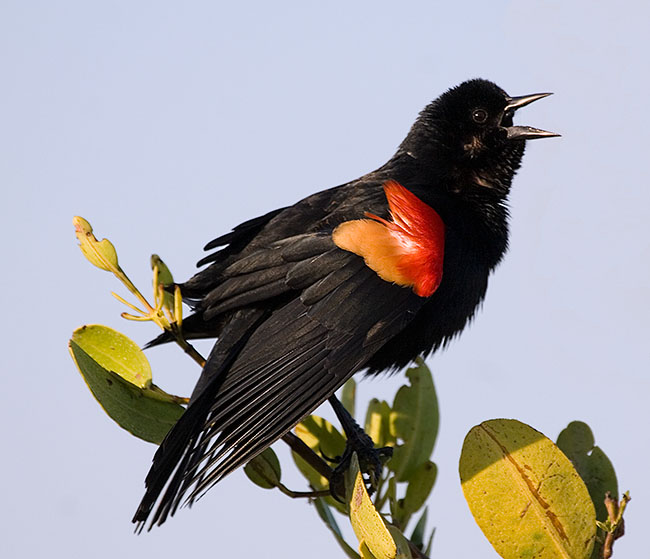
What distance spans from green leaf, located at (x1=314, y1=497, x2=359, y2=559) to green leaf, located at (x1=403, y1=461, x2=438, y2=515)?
0.85 feet

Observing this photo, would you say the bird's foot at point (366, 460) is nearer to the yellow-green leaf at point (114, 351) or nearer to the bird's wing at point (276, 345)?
the bird's wing at point (276, 345)

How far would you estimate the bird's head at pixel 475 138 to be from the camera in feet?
10.5

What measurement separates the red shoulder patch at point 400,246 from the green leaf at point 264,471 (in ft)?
2.23

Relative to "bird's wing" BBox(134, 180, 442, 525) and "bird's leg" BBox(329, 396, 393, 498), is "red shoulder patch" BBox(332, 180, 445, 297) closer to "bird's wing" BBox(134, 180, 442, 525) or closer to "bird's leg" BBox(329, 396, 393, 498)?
"bird's wing" BBox(134, 180, 442, 525)

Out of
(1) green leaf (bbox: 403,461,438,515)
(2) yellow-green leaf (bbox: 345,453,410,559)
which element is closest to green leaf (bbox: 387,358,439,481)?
(1) green leaf (bbox: 403,461,438,515)

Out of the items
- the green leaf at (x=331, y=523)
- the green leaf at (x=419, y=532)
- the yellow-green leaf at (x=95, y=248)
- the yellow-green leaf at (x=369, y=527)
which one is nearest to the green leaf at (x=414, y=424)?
the green leaf at (x=419, y=532)

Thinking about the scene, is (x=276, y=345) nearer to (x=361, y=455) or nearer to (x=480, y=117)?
(x=361, y=455)

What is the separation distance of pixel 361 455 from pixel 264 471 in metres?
0.46

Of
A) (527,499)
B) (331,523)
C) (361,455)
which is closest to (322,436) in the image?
(361,455)

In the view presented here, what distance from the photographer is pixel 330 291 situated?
2.61 meters

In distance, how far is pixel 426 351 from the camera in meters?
2.96

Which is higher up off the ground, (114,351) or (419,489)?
(114,351)

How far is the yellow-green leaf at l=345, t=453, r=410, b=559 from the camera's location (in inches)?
69.8

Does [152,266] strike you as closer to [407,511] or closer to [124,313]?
[124,313]
